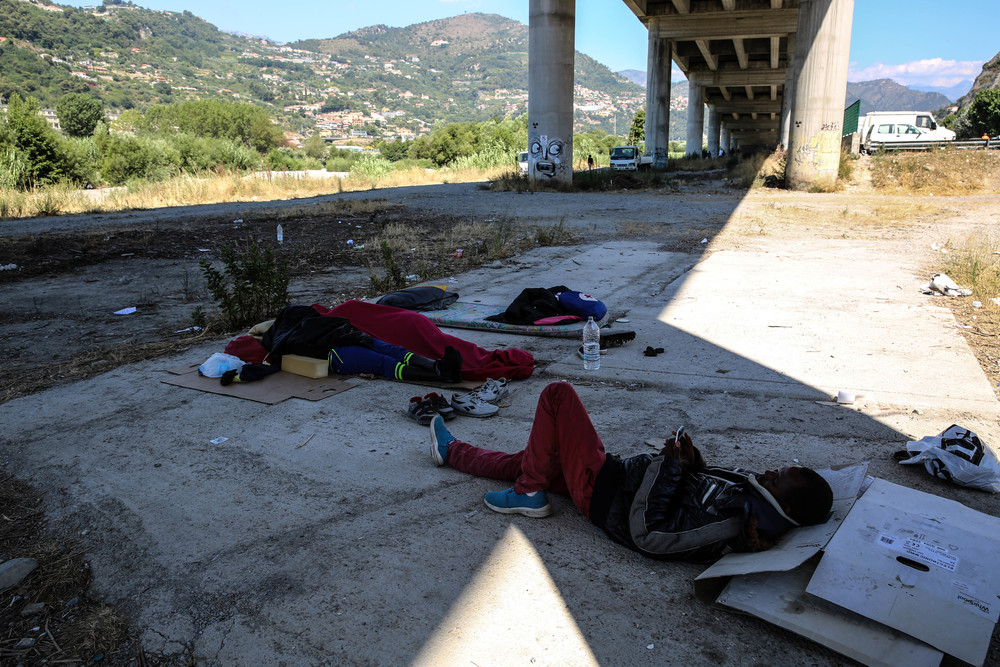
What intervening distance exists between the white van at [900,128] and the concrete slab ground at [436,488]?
95.0ft

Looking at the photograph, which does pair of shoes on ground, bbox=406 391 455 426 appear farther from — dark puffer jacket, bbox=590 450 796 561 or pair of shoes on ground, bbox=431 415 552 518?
dark puffer jacket, bbox=590 450 796 561

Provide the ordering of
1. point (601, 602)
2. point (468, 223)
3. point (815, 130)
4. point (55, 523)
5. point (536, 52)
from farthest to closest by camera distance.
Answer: point (536, 52)
point (815, 130)
point (468, 223)
point (55, 523)
point (601, 602)

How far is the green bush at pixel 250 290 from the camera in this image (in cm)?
589

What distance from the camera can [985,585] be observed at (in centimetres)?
190

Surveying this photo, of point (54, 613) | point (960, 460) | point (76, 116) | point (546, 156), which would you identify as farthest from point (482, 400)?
point (76, 116)

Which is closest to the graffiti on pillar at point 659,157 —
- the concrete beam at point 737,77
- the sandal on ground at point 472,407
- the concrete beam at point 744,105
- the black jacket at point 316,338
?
the concrete beam at point 737,77

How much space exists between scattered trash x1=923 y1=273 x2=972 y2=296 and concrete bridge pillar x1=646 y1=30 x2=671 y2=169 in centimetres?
3375

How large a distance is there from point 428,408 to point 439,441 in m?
0.64

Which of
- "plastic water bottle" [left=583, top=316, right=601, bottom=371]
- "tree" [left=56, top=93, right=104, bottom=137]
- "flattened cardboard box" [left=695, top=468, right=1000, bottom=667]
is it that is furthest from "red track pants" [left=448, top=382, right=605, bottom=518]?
"tree" [left=56, top=93, right=104, bottom=137]

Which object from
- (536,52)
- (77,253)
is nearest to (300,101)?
(536,52)

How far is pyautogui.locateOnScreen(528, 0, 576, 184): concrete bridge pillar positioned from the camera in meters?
23.5

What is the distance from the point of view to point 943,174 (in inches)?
706

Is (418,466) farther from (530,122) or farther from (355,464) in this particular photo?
(530,122)

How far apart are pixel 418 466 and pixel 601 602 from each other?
1.32m
